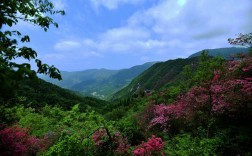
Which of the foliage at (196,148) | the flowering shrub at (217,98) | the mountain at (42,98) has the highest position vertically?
the flowering shrub at (217,98)

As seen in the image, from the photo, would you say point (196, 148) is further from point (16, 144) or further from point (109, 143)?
point (16, 144)

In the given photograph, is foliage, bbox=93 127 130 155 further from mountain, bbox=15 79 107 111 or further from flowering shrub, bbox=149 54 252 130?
mountain, bbox=15 79 107 111

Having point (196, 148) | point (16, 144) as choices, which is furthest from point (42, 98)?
point (196, 148)

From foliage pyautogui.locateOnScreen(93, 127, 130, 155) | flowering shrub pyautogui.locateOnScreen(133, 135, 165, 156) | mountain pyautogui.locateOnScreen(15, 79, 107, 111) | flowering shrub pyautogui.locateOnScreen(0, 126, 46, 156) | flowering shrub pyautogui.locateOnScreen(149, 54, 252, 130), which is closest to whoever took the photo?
flowering shrub pyautogui.locateOnScreen(133, 135, 165, 156)

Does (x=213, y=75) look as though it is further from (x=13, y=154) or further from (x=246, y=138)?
(x=13, y=154)

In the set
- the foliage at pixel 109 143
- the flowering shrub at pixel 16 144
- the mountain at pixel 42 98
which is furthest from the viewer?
the mountain at pixel 42 98

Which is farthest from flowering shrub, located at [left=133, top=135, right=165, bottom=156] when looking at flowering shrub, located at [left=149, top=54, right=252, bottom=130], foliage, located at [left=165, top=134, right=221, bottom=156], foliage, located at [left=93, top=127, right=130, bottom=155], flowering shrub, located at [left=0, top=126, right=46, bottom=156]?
flowering shrub, located at [left=0, top=126, right=46, bottom=156]

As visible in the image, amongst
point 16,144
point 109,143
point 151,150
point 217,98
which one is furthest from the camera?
point 217,98

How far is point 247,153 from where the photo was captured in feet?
29.7

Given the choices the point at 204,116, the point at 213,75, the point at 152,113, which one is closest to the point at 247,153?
the point at 204,116

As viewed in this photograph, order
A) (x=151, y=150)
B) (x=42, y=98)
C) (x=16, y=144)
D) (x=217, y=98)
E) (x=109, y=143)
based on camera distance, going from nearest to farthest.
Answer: (x=151, y=150), (x=109, y=143), (x=16, y=144), (x=217, y=98), (x=42, y=98)

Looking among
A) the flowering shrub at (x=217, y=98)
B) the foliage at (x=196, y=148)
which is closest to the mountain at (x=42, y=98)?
the flowering shrub at (x=217, y=98)

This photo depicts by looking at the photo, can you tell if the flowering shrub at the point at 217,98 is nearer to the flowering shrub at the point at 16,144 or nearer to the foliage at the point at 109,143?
the foliage at the point at 109,143

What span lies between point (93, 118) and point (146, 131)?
7132 millimetres
